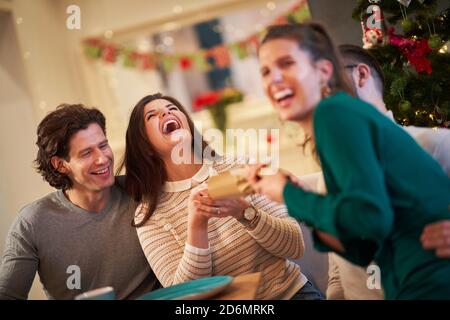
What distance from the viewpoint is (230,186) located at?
1458 millimetres

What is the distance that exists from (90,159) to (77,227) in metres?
0.27

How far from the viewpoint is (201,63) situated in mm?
5383

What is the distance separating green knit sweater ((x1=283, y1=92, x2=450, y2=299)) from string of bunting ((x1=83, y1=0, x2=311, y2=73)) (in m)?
4.11

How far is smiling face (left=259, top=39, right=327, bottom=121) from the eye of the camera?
1.33m

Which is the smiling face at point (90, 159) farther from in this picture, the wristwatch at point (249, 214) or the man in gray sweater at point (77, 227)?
the wristwatch at point (249, 214)

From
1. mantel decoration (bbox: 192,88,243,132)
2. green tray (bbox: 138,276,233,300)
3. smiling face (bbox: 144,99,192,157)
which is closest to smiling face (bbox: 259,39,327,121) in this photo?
green tray (bbox: 138,276,233,300)

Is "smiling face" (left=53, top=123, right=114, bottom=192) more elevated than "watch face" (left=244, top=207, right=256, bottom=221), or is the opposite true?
"smiling face" (left=53, top=123, right=114, bottom=192)

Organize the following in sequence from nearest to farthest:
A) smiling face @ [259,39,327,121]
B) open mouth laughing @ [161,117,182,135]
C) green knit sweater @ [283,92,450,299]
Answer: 1. green knit sweater @ [283,92,450,299]
2. smiling face @ [259,39,327,121]
3. open mouth laughing @ [161,117,182,135]

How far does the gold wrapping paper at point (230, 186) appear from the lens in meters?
1.41

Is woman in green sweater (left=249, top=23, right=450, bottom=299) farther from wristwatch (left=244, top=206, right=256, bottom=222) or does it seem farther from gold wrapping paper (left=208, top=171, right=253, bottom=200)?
wristwatch (left=244, top=206, right=256, bottom=222)

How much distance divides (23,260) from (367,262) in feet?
4.24

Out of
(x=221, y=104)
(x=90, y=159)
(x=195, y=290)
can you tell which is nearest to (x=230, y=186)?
(x=195, y=290)

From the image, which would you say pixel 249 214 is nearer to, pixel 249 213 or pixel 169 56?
pixel 249 213
